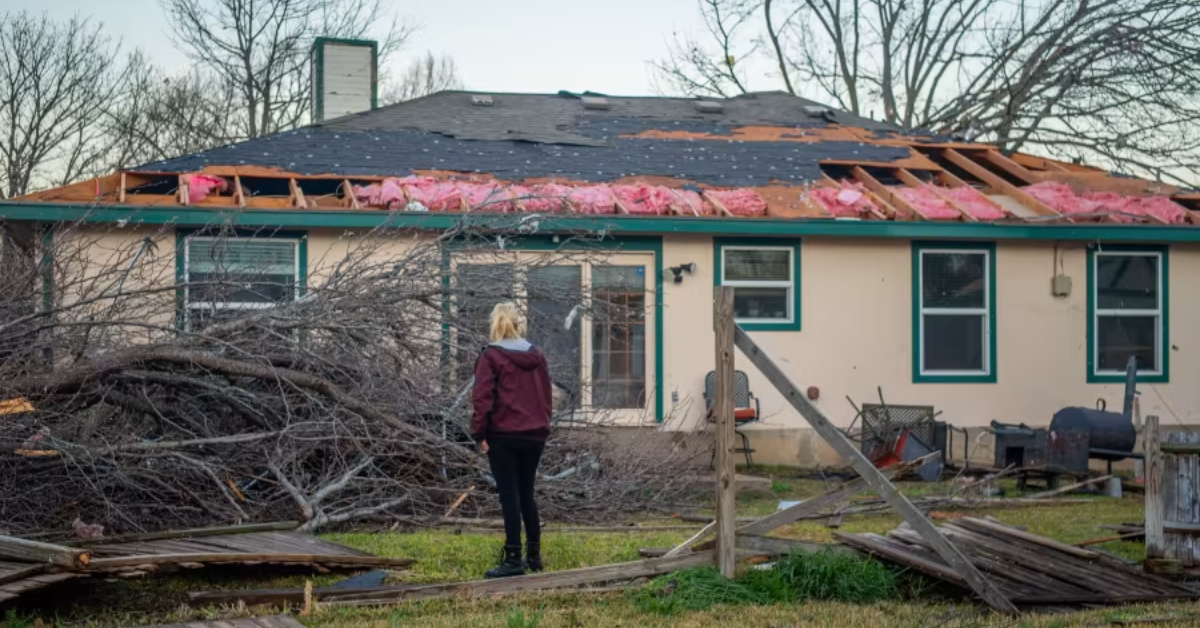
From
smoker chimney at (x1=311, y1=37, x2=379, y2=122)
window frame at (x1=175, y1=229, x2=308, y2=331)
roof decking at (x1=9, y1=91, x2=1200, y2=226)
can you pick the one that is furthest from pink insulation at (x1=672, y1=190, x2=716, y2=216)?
smoker chimney at (x1=311, y1=37, x2=379, y2=122)

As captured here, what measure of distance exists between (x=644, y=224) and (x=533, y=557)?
723 centimetres

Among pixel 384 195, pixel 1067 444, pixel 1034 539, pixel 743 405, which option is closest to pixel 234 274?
pixel 384 195

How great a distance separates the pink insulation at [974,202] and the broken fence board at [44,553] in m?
11.6

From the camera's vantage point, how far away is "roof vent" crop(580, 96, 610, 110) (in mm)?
19656

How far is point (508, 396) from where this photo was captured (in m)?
7.77

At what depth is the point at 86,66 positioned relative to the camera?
93.7ft

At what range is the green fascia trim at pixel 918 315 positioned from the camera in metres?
15.5

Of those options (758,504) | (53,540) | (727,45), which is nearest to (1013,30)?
(727,45)

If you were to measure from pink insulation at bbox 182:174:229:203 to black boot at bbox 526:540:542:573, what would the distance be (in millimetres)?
7672

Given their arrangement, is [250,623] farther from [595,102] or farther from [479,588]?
[595,102]

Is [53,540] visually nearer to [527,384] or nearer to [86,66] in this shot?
[527,384]

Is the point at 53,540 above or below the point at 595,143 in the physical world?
below

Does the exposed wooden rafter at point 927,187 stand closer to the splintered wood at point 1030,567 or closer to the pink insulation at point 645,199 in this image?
the pink insulation at point 645,199

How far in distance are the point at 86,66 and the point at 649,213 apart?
18.6 meters
